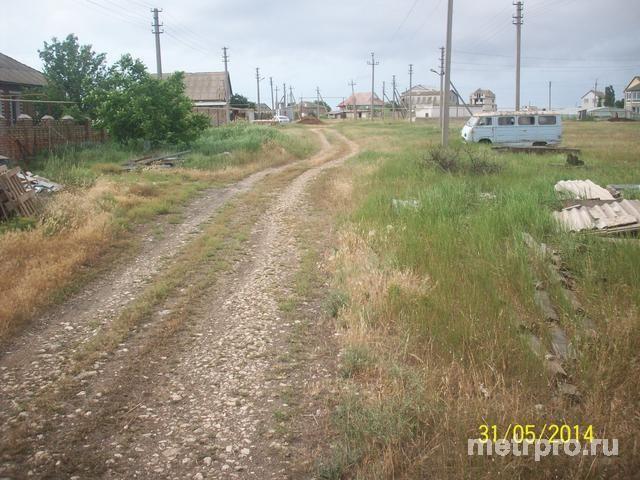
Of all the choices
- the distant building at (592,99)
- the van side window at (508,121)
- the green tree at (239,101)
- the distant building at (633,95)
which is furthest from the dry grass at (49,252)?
the distant building at (592,99)

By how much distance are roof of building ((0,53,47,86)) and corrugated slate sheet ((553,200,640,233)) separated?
30.6 m

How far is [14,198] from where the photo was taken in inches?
400

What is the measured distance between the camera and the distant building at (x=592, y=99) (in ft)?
400

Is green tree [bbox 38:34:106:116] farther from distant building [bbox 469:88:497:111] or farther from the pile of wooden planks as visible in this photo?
distant building [bbox 469:88:497:111]

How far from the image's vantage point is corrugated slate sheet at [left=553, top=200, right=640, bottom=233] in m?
7.91

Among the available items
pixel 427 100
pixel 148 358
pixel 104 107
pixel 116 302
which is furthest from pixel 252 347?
pixel 427 100

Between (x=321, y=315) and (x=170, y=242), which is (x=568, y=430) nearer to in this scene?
(x=321, y=315)

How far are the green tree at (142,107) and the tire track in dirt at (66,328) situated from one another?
13295mm

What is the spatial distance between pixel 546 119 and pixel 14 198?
86.9 feet

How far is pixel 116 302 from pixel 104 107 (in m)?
16.9

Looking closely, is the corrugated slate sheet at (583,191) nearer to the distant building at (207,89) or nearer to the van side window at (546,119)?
the van side window at (546,119)

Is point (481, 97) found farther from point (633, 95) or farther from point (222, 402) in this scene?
point (222, 402)

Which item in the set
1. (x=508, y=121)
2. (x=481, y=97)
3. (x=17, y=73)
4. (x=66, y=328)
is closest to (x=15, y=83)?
(x=17, y=73)

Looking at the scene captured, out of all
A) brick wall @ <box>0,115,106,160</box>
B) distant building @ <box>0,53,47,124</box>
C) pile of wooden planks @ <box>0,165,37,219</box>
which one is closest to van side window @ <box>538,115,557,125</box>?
brick wall @ <box>0,115,106,160</box>
